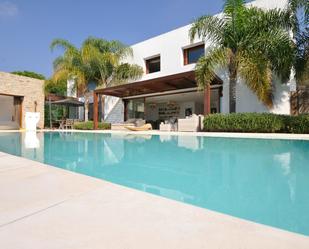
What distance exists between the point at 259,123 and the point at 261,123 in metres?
0.09

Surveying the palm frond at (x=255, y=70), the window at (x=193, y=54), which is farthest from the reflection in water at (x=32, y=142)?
the window at (x=193, y=54)

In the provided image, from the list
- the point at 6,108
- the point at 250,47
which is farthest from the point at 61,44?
the point at 250,47

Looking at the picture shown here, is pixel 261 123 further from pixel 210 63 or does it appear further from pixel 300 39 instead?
pixel 300 39

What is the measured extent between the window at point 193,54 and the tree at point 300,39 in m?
6.71

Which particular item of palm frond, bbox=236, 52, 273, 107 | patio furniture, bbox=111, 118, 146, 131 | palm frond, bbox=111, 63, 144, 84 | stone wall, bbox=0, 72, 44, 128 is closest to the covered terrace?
palm frond, bbox=111, 63, 144, 84

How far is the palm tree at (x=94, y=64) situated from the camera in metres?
20.2

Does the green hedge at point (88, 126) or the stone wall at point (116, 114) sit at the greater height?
the stone wall at point (116, 114)

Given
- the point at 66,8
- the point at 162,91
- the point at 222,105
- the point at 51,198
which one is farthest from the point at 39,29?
the point at 51,198

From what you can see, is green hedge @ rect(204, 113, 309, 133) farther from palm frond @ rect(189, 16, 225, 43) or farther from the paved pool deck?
the paved pool deck

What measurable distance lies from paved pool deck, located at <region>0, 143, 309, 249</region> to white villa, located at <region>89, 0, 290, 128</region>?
12305 millimetres

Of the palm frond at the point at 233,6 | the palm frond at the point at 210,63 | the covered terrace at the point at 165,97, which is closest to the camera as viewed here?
the palm frond at the point at 210,63

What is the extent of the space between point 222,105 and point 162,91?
5.46 m

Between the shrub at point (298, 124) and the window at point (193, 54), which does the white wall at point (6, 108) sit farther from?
the shrub at point (298, 124)

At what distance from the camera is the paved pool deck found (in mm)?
1682
